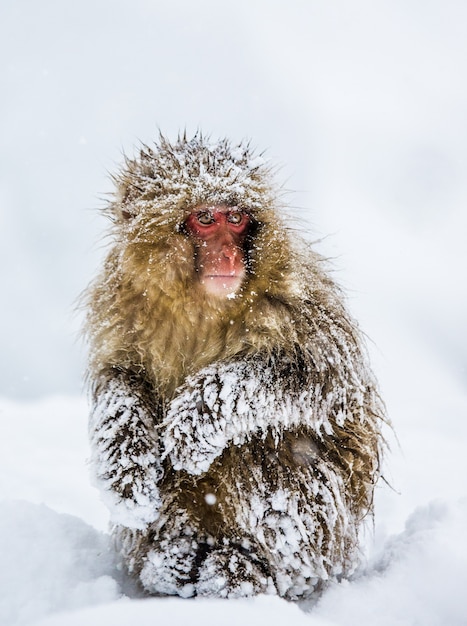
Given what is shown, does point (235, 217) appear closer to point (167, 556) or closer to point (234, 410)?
point (234, 410)

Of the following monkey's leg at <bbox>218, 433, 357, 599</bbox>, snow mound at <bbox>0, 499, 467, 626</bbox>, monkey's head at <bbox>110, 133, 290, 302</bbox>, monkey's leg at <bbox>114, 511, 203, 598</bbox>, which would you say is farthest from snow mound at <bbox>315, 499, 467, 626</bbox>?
monkey's head at <bbox>110, 133, 290, 302</bbox>

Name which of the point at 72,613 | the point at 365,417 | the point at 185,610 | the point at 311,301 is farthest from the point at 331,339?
the point at 72,613

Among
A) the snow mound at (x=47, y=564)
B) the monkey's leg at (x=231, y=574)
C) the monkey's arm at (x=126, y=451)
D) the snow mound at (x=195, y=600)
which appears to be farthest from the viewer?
the monkey's arm at (x=126, y=451)

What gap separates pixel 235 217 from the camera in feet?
7.39

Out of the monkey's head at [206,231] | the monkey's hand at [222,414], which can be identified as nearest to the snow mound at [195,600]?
the monkey's hand at [222,414]

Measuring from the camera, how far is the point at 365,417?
2.26 m

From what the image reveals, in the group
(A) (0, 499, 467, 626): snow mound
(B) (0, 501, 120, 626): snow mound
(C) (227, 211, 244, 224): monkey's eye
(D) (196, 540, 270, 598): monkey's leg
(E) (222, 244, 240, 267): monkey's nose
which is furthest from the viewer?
(C) (227, 211, 244, 224): monkey's eye

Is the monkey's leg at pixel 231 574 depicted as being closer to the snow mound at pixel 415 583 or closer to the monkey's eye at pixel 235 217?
the snow mound at pixel 415 583

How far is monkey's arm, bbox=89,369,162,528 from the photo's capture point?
77.7 inches

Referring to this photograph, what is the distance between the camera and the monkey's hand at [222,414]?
204 centimetres

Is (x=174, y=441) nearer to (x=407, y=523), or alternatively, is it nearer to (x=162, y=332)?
(x=162, y=332)

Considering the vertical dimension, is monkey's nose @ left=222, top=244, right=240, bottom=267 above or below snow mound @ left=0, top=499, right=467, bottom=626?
above

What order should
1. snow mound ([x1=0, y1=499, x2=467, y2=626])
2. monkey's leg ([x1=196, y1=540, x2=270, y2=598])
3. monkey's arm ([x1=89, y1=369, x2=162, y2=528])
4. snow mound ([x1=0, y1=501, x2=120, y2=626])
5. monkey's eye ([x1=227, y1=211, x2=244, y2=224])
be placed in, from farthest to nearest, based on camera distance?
monkey's eye ([x1=227, y1=211, x2=244, y2=224]) < monkey's arm ([x1=89, y1=369, x2=162, y2=528]) < monkey's leg ([x1=196, y1=540, x2=270, y2=598]) < snow mound ([x1=0, y1=501, x2=120, y2=626]) < snow mound ([x1=0, y1=499, x2=467, y2=626])

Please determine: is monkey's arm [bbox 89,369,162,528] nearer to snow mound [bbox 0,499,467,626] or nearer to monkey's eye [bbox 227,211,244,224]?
snow mound [bbox 0,499,467,626]
